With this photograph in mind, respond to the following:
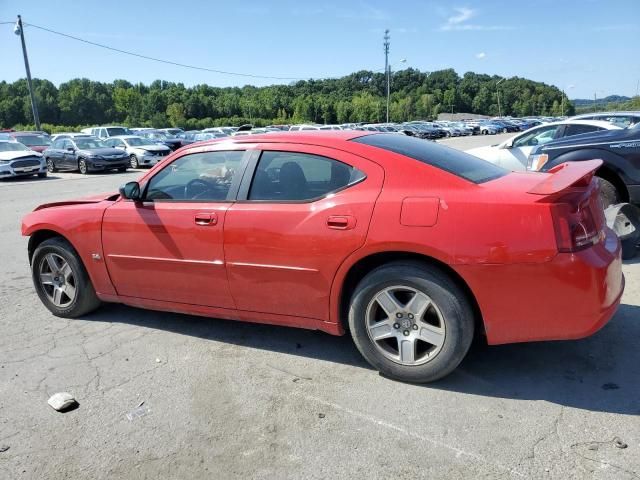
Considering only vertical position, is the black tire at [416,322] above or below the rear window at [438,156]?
below

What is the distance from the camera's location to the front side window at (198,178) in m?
3.90

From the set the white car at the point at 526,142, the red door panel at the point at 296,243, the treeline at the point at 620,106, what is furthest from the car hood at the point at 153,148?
the treeline at the point at 620,106

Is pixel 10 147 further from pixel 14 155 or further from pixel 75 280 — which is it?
pixel 75 280

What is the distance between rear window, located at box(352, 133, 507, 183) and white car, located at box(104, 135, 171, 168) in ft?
67.7

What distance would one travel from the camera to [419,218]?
3.11 metres

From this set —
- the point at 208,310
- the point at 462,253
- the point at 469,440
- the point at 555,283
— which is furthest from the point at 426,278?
the point at 208,310

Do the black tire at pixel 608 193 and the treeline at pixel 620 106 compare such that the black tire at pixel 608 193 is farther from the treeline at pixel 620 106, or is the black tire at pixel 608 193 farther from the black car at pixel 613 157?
the treeline at pixel 620 106

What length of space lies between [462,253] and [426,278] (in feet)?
0.87

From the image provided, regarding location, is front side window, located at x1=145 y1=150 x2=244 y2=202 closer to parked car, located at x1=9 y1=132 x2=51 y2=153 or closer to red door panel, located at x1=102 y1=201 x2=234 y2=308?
red door panel, located at x1=102 y1=201 x2=234 y2=308

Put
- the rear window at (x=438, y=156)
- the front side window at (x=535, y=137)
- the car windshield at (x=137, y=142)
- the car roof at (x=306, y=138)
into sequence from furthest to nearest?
1. the car windshield at (x=137, y=142)
2. the front side window at (x=535, y=137)
3. the car roof at (x=306, y=138)
4. the rear window at (x=438, y=156)

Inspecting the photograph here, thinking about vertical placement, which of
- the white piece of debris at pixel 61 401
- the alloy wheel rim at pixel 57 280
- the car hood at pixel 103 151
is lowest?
the white piece of debris at pixel 61 401

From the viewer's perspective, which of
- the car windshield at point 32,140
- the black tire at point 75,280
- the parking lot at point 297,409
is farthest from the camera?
the car windshield at point 32,140

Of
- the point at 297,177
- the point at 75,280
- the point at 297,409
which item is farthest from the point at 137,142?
the point at 297,409

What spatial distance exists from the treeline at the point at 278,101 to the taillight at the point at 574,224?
88.6 metres
